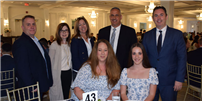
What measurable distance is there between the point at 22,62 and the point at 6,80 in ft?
3.93

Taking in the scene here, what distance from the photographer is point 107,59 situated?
2057 millimetres

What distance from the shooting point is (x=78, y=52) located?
107 inches

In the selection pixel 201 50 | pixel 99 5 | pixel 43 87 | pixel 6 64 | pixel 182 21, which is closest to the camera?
pixel 43 87

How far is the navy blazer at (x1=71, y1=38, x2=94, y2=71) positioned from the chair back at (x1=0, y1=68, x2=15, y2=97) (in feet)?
3.63

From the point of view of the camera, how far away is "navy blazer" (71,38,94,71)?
2680 mm

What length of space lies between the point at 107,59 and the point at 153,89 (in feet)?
2.20

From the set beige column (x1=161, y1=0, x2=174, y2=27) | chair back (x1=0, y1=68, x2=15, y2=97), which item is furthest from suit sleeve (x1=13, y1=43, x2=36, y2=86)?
beige column (x1=161, y1=0, x2=174, y2=27)

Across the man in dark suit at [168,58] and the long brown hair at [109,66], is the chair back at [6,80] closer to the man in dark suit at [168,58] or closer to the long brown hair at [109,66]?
the long brown hair at [109,66]

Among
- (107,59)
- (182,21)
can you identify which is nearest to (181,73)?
(107,59)

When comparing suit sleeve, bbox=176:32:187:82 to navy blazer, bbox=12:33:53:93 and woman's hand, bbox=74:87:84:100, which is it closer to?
woman's hand, bbox=74:87:84:100

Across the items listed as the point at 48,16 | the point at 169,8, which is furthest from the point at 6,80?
the point at 48,16

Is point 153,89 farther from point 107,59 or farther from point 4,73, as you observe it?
point 4,73

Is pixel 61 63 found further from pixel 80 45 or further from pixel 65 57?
pixel 80 45

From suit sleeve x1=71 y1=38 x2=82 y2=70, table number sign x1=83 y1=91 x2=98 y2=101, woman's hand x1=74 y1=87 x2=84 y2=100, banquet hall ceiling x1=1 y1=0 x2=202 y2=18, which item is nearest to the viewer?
table number sign x1=83 y1=91 x2=98 y2=101
